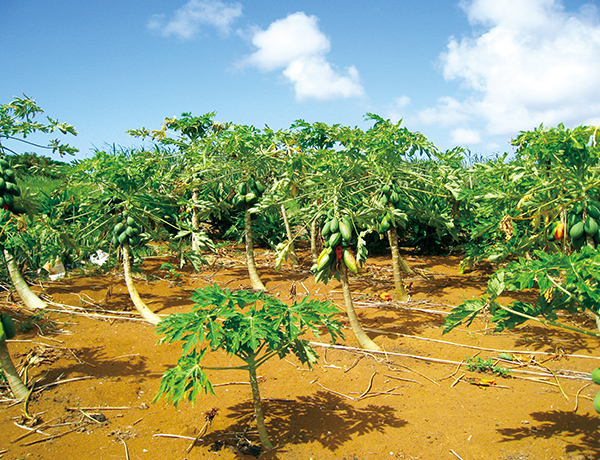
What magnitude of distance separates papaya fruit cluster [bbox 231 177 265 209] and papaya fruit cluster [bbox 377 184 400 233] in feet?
6.12

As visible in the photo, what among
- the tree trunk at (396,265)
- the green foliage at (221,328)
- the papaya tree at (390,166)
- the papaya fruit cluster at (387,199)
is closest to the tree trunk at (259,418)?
the green foliage at (221,328)

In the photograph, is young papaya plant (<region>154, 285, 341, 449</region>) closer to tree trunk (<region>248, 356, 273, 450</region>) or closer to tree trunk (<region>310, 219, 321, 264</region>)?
tree trunk (<region>248, 356, 273, 450</region>)

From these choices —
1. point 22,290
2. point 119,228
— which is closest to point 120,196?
point 119,228

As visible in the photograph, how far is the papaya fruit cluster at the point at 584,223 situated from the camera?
3.60 m

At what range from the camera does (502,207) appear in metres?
5.54

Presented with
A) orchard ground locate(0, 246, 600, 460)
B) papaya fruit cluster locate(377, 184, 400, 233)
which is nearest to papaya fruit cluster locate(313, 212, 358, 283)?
orchard ground locate(0, 246, 600, 460)

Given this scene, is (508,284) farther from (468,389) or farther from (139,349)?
(139,349)

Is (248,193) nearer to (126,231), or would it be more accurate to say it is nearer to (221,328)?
(126,231)

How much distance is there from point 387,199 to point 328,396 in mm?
2707

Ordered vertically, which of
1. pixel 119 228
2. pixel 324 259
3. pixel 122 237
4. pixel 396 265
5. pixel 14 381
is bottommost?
pixel 14 381

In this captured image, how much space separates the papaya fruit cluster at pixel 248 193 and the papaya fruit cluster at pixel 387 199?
6.12 feet

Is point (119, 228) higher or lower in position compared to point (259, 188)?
lower

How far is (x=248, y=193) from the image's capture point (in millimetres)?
6332

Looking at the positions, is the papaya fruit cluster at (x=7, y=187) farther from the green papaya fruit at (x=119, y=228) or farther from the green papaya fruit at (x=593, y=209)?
the green papaya fruit at (x=593, y=209)
